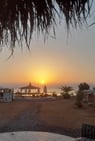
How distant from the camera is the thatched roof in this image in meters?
1.30

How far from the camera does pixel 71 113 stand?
20.1 metres

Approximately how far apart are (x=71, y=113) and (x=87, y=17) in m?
19.1

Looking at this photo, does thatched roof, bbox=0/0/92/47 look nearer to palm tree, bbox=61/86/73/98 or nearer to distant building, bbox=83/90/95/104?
distant building, bbox=83/90/95/104

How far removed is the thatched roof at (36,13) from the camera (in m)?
1.30

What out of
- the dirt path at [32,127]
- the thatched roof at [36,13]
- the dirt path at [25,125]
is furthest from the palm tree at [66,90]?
the thatched roof at [36,13]

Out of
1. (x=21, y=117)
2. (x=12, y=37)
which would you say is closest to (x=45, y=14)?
(x=12, y=37)

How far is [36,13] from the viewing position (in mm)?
1304

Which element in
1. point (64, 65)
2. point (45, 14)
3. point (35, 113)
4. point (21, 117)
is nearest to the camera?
point (45, 14)

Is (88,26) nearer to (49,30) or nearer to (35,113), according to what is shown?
(49,30)

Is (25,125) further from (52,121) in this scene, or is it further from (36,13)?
(36,13)

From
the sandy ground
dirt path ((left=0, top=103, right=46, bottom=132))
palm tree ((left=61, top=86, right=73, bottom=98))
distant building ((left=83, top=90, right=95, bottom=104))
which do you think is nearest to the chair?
the sandy ground

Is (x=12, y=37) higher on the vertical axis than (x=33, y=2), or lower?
lower

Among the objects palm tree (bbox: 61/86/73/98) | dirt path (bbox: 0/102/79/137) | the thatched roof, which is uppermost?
palm tree (bbox: 61/86/73/98)

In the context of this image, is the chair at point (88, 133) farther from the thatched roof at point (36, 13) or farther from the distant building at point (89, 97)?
the distant building at point (89, 97)
